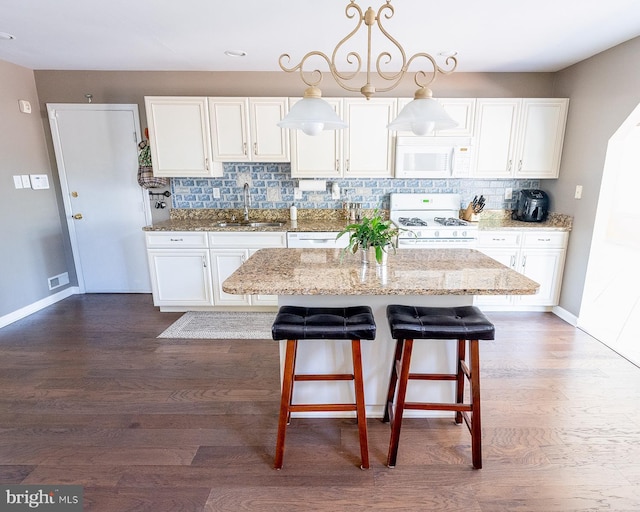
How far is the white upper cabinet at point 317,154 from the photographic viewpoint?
133 inches

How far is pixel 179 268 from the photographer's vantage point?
3.40 m

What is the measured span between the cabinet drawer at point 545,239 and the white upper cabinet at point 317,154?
197cm

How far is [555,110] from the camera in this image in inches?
131

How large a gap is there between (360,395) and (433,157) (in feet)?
8.73

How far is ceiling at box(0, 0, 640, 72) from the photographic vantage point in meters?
2.13

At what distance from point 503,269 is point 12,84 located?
459 centimetres

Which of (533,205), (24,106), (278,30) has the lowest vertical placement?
(533,205)

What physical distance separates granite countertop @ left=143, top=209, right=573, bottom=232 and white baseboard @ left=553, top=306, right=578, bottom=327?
84 cm

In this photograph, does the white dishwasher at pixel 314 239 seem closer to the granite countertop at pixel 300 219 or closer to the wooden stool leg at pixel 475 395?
the granite countertop at pixel 300 219

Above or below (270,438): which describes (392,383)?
above

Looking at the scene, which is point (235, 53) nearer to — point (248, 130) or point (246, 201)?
point (248, 130)

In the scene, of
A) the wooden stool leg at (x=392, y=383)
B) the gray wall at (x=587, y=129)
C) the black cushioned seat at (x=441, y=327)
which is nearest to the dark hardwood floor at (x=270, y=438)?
the wooden stool leg at (x=392, y=383)

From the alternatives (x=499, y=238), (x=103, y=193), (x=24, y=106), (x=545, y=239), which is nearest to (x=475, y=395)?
(x=499, y=238)

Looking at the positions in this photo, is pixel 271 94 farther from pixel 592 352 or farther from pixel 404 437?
pixel 592 352
